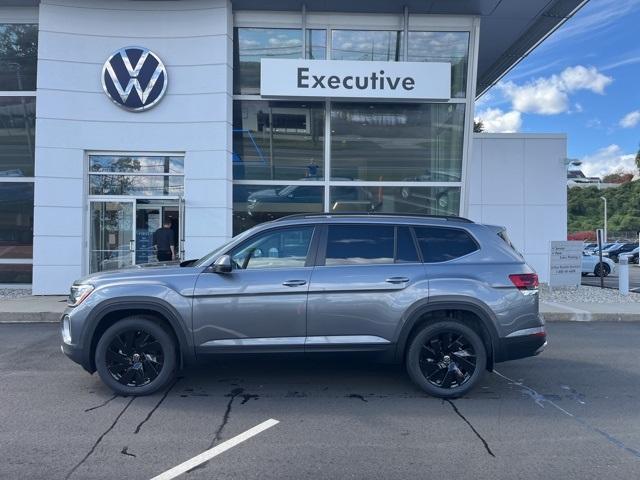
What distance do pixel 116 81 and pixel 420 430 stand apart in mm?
11395

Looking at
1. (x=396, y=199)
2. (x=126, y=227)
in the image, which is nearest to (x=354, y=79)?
(x=396, y=199)

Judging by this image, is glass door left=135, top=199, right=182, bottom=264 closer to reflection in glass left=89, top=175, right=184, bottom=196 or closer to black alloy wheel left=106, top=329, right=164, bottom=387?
reflection in glass left=89, top=175, right=184, bottom=196

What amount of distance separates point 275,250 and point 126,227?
8746 mm

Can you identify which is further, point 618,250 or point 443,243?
point 618,250

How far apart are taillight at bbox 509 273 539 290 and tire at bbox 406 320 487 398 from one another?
2.20ft

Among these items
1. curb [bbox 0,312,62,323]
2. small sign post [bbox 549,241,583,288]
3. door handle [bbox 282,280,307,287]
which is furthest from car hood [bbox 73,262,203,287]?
small sign post [bbox 549,241,583,288]

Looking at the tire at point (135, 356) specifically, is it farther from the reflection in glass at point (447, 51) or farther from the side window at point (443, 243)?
the reflection in glass at point (447, 51)

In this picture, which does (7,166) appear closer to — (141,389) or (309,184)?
(309,184)

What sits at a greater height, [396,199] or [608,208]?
[608,208]

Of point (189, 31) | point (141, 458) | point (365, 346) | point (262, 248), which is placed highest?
point (189, 31)

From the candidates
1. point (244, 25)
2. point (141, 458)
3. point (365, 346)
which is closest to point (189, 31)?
point (244, 25)

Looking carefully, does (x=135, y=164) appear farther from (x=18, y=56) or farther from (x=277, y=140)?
(x=18, y=56)

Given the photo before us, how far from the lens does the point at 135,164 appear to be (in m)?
13.6

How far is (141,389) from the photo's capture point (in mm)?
5742
